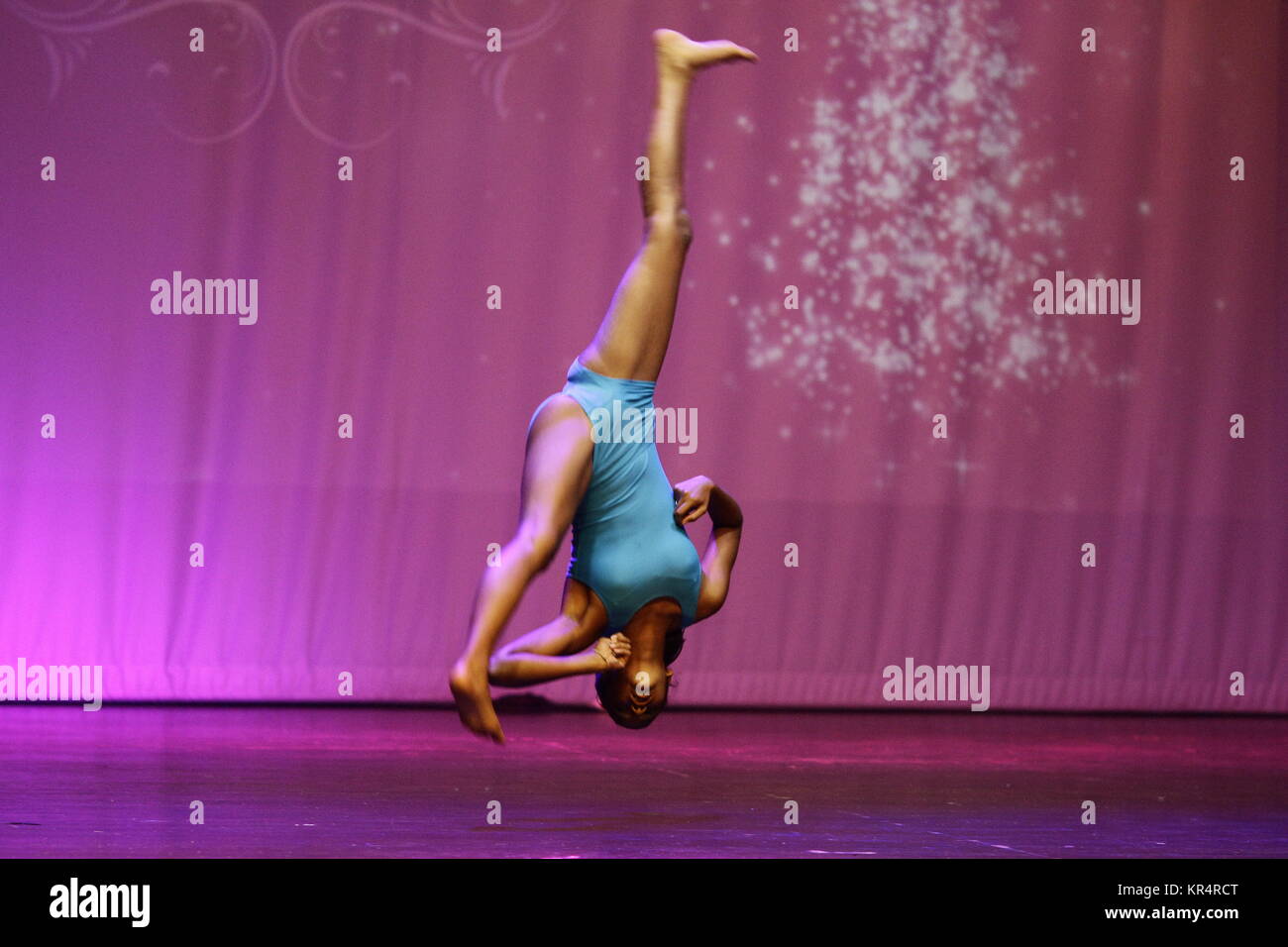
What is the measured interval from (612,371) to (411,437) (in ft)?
10.1

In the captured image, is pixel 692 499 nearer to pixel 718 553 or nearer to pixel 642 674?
pixel 718 553

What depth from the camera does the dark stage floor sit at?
345 centimetres

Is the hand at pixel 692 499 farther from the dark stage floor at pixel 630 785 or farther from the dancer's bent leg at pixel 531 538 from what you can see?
the dark stage floor at pixel 630 785

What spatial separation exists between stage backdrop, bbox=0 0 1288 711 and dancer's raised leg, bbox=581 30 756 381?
2.92m

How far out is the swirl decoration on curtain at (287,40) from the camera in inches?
257

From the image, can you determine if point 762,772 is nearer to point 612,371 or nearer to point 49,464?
point 612,371

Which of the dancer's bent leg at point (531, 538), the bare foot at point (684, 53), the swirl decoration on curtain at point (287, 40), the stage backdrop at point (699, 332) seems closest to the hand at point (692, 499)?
the dancer's bent leg at point (531, 538)

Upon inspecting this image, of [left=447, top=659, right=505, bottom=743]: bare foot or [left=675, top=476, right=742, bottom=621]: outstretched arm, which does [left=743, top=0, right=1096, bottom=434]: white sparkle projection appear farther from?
[left=447, top=659, right=505, bottom=743]: bare foot

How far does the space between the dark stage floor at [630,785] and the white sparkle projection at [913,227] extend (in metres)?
1.60

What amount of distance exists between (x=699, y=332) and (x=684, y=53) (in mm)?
3045

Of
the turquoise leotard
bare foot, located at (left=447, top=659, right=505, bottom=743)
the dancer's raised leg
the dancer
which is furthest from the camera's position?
the dancer's raised leg

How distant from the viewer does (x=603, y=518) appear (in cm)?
361

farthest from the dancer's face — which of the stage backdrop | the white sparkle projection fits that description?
the white sparkle projection
